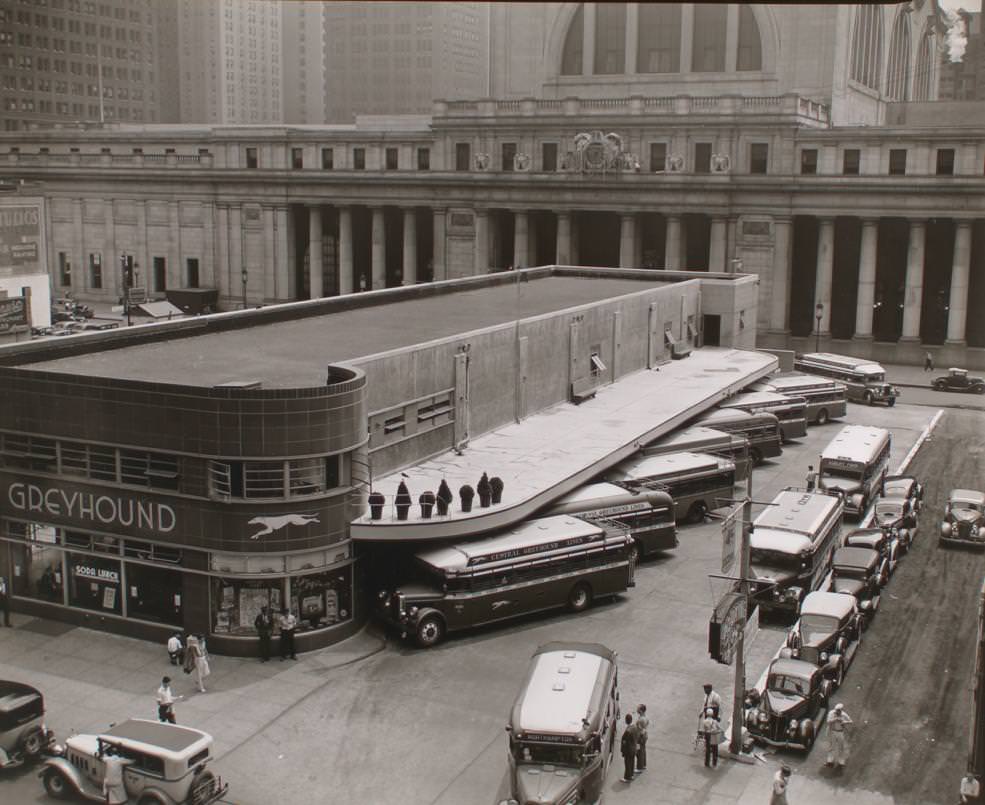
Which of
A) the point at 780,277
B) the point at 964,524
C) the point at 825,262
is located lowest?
the point at 964,524

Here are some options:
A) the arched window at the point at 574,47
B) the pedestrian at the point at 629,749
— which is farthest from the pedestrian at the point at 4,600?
the arched window at the point at 574,47

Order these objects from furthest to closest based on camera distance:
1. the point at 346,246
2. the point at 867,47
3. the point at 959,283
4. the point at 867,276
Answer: the point at 346,246
the point at 867,47
the point at 867,276
the point at 959,283

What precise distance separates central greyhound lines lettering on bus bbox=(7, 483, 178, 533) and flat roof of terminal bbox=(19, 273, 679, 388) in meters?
3.58

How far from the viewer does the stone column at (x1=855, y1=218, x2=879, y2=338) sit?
8350 cm

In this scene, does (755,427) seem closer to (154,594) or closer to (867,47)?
(154,594)

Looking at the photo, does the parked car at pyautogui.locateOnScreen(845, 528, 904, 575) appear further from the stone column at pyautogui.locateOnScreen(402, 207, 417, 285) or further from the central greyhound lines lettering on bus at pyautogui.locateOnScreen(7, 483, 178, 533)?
the stone column at pyautogui.locateOnScreen(402, 207, 417, 285)

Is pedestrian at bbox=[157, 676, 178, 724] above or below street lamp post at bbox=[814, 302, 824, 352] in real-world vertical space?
below

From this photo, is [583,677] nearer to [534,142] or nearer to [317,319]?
[317,319]

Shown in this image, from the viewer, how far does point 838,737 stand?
26250 mm

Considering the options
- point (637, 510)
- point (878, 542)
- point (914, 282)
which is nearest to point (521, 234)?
point (914, 282)

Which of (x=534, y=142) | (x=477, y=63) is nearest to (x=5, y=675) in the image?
(x=534, y=142)

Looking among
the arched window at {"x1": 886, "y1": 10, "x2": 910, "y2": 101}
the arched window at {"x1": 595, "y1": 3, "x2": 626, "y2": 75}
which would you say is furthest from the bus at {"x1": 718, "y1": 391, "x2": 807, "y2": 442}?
the arched window at {"x1": 886, "y1": 10, "x2": 910, "y2": 101}

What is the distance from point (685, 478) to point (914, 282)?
1763 inches

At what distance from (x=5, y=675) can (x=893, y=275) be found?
7483 centimetres
